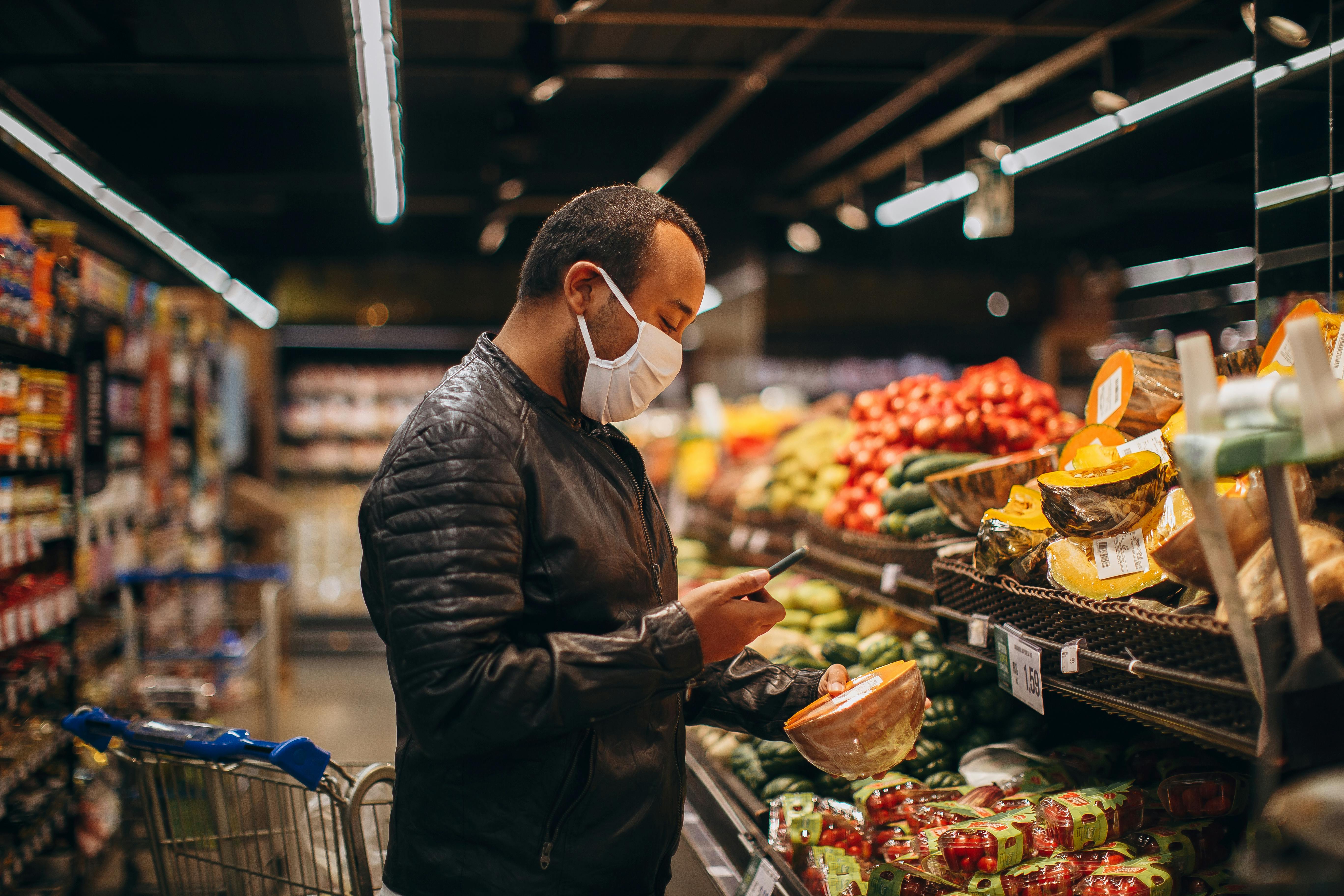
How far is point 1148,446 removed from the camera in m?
1.54

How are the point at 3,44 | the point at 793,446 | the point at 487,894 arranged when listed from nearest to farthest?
the point at 487,894, the point at 793,446, the point at 3,44

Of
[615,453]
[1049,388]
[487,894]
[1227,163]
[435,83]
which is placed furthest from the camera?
[1227,163]

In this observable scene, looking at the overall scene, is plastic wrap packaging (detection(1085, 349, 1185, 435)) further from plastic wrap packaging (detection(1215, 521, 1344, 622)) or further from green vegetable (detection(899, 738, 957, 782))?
green vegetable (detection(899, 738, 957, 782))

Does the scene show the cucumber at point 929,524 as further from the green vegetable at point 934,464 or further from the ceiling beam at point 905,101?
Result: the ceiling beam at point 905,101

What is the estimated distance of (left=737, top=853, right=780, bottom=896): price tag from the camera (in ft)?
5.75

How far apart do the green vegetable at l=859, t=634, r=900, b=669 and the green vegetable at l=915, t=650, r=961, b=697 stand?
19 cm

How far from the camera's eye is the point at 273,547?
7.37m

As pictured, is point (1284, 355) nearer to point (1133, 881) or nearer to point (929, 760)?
point (1133, 881)

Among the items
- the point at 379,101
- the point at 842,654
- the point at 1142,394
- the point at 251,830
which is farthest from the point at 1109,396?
the point at 379,101

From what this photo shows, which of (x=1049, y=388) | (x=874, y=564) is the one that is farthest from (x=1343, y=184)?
(x=874, y=564)

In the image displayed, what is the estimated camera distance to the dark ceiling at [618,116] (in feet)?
18.6

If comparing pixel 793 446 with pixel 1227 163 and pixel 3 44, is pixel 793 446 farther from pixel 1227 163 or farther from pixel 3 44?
pixel 1227 163

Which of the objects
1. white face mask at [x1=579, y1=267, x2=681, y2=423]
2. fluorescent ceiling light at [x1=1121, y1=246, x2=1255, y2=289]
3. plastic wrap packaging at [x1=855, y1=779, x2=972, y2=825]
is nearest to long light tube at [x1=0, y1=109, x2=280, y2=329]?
white face mask at [x1=579, y1=267, x2=681, y2=423]

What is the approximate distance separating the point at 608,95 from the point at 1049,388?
590cm
